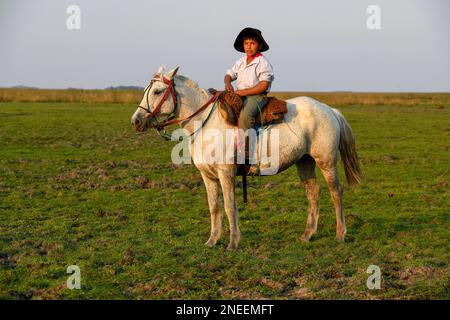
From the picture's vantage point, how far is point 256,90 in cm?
755

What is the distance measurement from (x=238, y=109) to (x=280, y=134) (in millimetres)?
738

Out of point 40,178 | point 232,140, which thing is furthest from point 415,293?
point 40,178

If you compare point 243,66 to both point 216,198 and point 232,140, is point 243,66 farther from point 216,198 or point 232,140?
A: point 216,198

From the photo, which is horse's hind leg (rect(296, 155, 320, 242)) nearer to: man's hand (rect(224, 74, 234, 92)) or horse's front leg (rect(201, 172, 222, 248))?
horse's front leg (rect(201, 172, 222, 248))

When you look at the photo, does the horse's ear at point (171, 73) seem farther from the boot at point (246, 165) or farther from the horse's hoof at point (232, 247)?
the horse's hoof at point (232, 247)

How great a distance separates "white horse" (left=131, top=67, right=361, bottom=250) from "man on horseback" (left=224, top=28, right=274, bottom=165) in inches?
12.4

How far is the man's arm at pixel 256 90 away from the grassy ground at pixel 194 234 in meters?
2.16

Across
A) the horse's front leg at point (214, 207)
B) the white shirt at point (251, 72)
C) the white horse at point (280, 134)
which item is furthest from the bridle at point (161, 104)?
the horse's front leg at point (214, 207)

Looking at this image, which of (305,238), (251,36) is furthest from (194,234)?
(251,36)

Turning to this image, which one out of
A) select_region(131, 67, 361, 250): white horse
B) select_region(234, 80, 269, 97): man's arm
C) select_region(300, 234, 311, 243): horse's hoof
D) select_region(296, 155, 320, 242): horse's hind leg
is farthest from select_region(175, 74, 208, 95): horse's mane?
select_region(300, 234, 311, 243): horse's hoof

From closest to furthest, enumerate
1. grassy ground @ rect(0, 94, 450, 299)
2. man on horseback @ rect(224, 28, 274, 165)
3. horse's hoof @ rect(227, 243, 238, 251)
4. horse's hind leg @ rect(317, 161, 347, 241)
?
grassy ground @ rect(0, 94, 450, 299) → man on horseback @ rect(224, 28, 274, 165) → horse's hoof @ rect(227, 243, 238, 251) → horse's hind leg @ rect(317, 161, 347, 241)

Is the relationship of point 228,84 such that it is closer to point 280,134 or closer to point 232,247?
point 280,134

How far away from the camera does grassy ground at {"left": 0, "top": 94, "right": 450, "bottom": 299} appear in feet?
20.5

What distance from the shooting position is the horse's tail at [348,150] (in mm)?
8500
